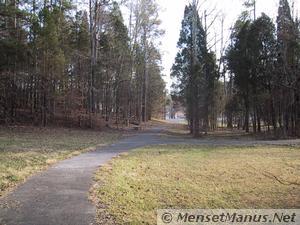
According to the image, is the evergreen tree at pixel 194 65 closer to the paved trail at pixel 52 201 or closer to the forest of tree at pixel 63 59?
the forest of tree at pixel 63 59

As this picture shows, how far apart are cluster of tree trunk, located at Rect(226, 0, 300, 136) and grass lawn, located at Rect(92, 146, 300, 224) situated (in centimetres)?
1539

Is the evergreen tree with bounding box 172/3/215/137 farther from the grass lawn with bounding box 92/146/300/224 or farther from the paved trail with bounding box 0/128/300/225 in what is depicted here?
the paved trail with bounding box 0/128/300/225

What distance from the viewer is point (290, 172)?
1351 cm

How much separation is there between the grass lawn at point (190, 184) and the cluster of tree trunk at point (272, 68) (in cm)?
A: 1539

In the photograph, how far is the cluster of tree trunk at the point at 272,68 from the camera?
103 feet

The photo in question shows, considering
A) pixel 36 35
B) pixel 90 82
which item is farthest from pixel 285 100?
pixel 36 35

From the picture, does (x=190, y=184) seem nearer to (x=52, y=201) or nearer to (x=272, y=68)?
(x=52, y=201)

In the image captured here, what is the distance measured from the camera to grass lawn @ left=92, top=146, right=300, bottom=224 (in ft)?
27.6

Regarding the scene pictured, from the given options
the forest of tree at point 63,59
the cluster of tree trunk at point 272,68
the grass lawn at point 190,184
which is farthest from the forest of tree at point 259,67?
the grass lawn at point 190,184

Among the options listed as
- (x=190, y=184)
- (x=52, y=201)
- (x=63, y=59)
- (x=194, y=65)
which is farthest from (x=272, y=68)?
(x=52, y=201)

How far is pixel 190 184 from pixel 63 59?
2064 cm

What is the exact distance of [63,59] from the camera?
29.6 m

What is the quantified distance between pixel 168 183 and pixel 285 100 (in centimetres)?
2373

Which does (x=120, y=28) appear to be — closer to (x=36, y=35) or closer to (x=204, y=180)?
(x=36, y=35)
